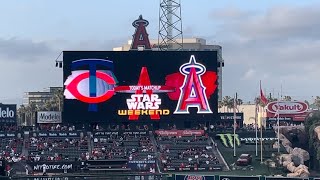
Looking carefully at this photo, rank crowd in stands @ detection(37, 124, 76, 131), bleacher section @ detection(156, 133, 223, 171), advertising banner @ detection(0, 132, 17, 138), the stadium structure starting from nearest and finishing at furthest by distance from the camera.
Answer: bleacher section @ detection(156, 133, 223, 171), the stadium structure, advertising banner @ detection(0, 132, 17, 138), crowd in stands @ detection(37, 124, 76, 131)

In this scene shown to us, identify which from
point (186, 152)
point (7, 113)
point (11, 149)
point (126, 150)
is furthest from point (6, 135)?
point (186, 152)

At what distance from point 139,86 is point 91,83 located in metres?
6.04

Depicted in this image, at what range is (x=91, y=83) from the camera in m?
86.9

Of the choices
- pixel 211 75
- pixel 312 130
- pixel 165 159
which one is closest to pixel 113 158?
pixel 165 159

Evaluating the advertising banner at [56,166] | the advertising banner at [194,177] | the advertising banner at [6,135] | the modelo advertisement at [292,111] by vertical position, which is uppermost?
the modelo advertisement at [292,111]

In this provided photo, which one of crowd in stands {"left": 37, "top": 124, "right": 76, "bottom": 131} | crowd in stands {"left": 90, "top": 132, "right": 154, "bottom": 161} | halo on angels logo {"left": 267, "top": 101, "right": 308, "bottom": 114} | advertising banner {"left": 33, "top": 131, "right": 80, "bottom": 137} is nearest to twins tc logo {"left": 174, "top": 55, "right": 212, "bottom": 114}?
crowd in stands {"left": 90, "top": 132, "right": 154, "bottom": 161}

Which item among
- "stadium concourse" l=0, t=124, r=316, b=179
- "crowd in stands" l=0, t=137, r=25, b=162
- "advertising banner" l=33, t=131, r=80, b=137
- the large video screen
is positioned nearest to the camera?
"stadium concourse" l=0, t=124, r=316, b=179

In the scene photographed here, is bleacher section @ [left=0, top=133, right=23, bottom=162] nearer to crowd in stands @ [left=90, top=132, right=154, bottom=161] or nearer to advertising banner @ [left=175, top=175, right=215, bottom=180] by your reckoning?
crowd in stands @ [left=90, top=132, right=154, bottom=161]

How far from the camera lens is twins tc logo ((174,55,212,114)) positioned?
88312mm

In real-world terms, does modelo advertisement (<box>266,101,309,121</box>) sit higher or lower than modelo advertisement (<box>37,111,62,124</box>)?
higher

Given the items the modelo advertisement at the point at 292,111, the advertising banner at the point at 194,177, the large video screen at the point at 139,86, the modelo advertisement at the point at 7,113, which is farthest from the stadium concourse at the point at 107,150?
the modelo advertisement at the point at 292,111

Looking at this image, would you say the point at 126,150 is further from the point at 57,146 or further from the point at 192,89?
the point at 192,89

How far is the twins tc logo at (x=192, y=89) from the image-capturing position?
88312mm

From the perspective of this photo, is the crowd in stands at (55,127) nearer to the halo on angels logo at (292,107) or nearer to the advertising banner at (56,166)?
the advertising banner at (56,166)
